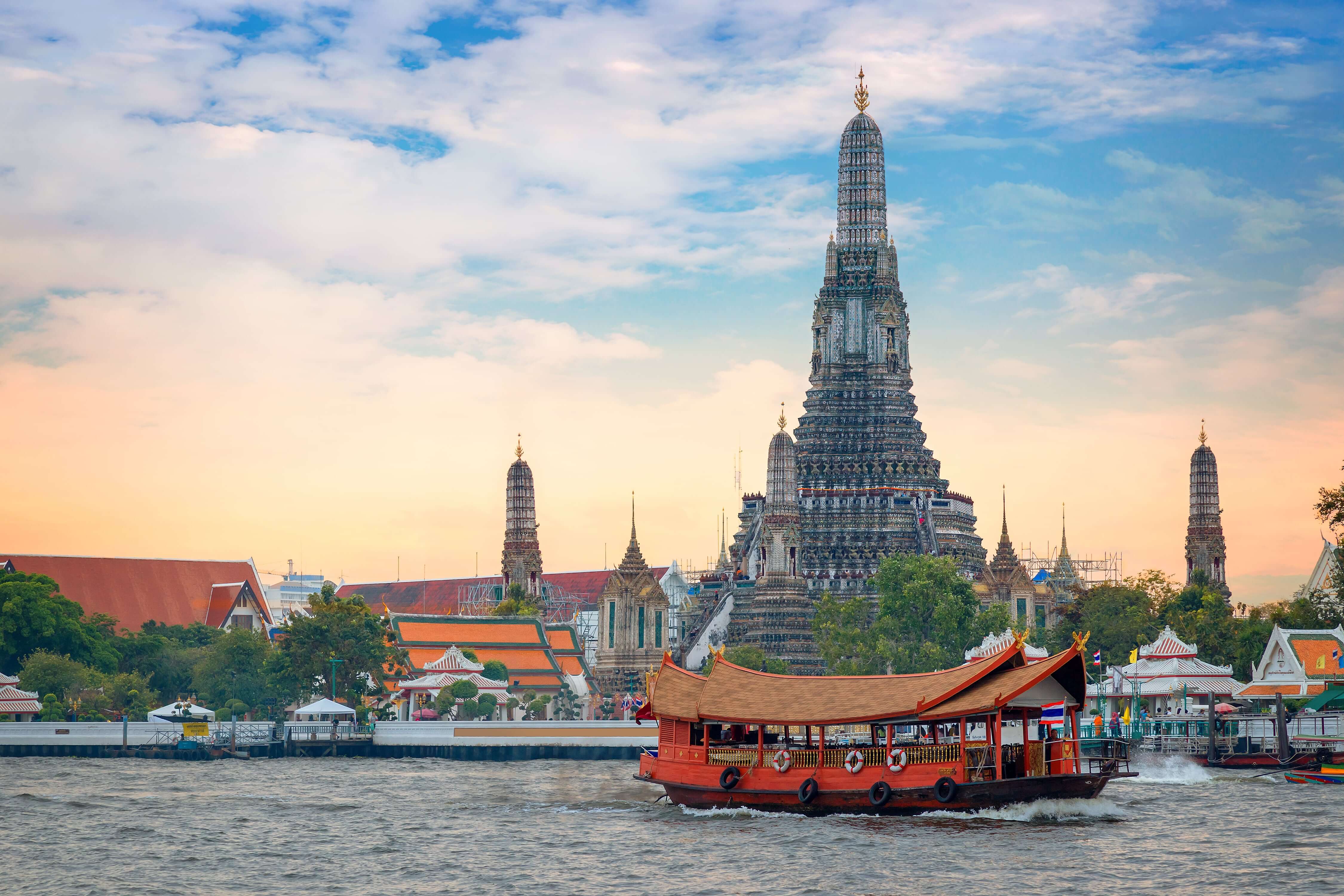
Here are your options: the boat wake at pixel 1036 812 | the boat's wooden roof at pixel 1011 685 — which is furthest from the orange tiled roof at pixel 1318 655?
the boat's wooden roof at pixel 1011 685

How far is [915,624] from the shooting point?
9494 centimetres

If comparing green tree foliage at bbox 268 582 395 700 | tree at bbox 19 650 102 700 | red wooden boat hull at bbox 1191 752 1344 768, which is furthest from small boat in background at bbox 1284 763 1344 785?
tree at bbox 19 650 102 700

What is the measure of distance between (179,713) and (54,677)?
309 inches

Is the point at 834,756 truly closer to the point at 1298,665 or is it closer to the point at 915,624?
the point at 1298,665

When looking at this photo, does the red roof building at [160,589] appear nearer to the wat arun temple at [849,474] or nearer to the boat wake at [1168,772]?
the wat arun temple at [849,474]

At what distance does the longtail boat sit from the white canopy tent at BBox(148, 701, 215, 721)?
39.8 m

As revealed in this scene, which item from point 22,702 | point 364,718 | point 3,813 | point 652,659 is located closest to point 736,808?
point 3,813

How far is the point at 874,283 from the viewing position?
121000 millimetres

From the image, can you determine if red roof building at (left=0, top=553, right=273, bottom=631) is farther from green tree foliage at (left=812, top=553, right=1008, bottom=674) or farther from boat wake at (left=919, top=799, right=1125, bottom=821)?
boat wake at (left=919, top=799, right=1125, bottom=821)

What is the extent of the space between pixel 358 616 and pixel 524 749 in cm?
1375

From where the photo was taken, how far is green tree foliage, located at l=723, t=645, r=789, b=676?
10088cm

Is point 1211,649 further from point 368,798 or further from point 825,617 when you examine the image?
point 368,798

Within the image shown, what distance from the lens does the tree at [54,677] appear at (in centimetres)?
8556

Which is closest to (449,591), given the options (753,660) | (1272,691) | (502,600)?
(502,600)
